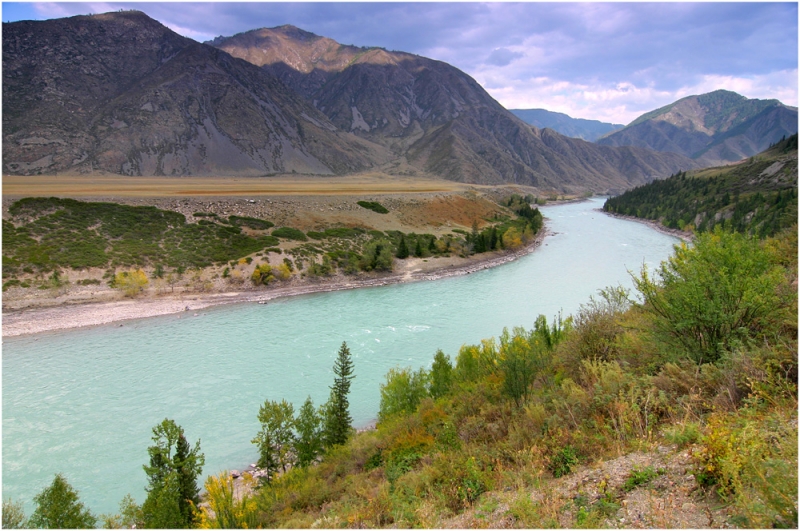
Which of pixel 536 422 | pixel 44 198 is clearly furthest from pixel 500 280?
pixel 44 198

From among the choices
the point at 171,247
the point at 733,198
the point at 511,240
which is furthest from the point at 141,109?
the point at 733,198

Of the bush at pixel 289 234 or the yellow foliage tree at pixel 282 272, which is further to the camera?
the bush at pixel 289 234

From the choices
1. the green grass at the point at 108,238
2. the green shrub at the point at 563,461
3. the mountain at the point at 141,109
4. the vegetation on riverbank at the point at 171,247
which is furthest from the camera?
the mountain at the point at 141,109

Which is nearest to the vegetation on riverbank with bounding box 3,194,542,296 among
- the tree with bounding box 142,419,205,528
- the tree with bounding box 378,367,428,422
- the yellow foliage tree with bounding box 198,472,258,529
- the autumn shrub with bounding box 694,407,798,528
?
the tree with bounding box 378,367,428,422

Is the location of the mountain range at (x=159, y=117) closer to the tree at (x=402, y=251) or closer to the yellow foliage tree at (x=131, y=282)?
the yellow foliage tree at (x=131, y=282)

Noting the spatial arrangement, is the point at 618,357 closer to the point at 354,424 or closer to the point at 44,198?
the point at 354,424

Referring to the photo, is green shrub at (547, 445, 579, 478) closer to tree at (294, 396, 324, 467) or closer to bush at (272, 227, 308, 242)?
tree at (294, 396, 324, 467)

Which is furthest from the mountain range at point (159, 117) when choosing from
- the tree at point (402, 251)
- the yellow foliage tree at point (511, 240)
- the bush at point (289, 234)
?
the yellow foliage tree at point (511, 240)

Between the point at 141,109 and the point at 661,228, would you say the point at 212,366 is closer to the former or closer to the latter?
the point at 661,228
